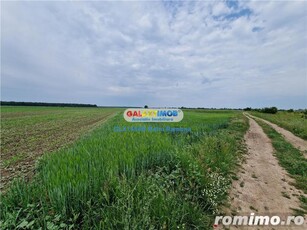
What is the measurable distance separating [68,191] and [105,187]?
25.6 inches

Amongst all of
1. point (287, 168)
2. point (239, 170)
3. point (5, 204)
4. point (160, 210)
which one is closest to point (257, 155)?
point (287, 168)

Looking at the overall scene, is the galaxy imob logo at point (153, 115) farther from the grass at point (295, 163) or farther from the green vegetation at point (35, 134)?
the grass at point (295, 163)

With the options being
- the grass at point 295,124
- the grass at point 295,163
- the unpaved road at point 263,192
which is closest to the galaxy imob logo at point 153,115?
the grass at point 295,163

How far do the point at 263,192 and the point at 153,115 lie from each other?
403 inches

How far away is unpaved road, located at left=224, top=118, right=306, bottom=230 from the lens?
377 centimetres

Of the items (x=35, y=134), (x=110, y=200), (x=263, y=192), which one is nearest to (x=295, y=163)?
(x=263, y=192)

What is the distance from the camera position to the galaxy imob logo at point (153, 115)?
543 inches

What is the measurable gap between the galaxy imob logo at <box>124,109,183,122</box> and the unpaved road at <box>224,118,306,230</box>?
8061 mm

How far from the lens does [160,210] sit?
284cm

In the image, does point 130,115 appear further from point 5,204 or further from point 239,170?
point 5,204

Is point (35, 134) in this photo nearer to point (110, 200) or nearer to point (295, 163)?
point (110, 200)

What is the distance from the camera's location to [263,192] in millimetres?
4539

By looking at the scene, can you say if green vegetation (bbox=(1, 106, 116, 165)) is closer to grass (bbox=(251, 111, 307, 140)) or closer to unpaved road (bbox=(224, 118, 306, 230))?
unpaved road (bbox=(224, 118, 306, 230))

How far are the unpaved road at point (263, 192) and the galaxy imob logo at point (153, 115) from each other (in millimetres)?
8061
